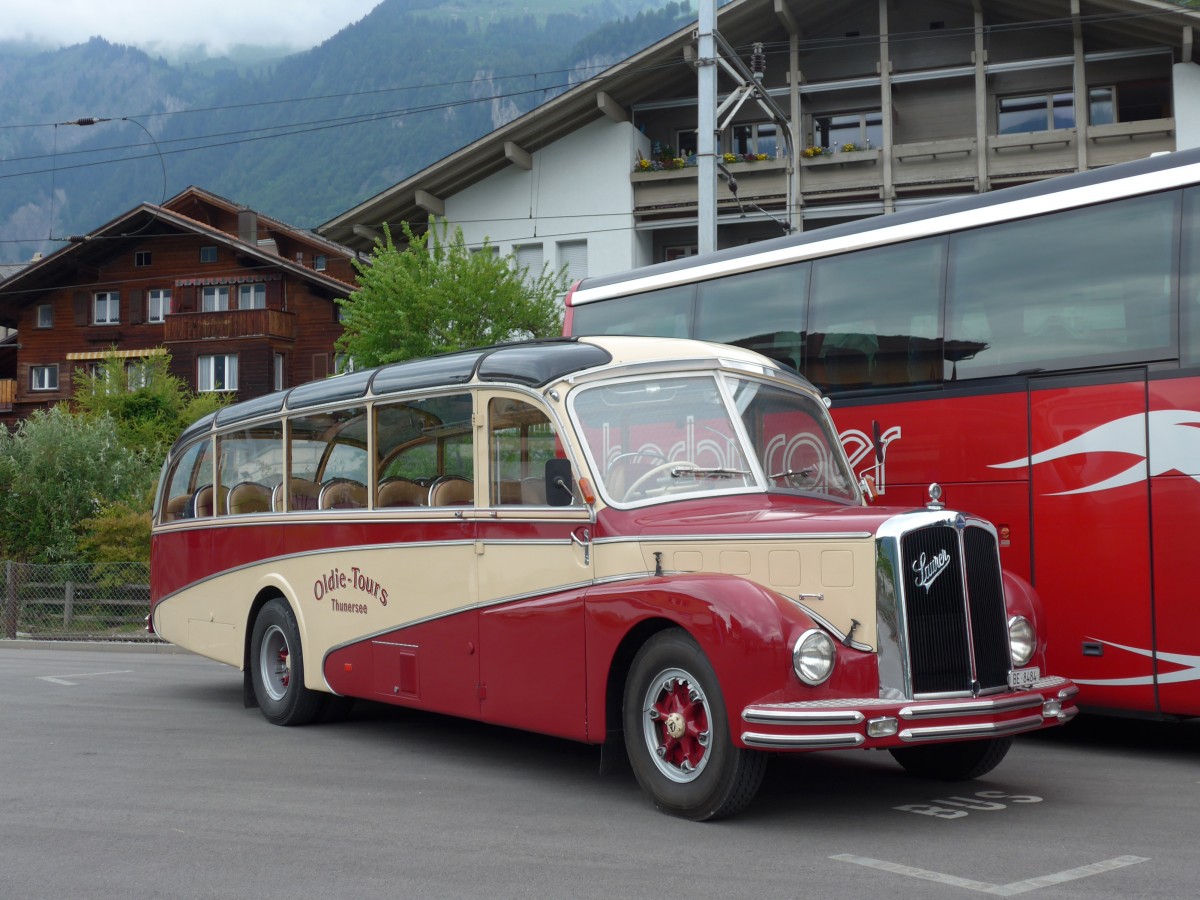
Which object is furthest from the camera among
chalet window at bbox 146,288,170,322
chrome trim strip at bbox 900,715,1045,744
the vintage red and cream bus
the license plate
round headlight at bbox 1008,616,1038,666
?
chalet window at bbox 146,288,170,322

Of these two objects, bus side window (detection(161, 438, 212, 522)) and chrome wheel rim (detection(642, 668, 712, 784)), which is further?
bus side window (detection(161, 438, 212, 522))

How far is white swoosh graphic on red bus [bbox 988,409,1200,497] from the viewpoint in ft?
29.3

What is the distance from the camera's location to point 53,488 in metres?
28.5

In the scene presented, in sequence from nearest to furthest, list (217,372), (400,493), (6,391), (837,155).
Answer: (400,493), (837,155), (217,372), (6,391)

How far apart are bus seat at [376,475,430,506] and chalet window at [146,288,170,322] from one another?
4984cm

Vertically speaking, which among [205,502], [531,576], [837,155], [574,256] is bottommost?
[531,576]

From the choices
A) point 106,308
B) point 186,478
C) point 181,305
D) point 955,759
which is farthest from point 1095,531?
point 106,308

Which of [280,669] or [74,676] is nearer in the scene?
[280,669]

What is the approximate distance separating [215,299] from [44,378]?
8690 mm

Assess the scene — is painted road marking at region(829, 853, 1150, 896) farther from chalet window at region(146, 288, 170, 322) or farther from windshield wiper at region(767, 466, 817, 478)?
chalet window at region(146, 288, 170, 322)

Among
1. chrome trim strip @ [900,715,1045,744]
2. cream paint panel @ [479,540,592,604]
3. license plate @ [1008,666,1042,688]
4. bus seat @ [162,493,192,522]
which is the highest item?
bus seat @ [162,493,192,522]

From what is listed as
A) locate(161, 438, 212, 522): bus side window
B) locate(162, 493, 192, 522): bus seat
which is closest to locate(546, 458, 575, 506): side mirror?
locate(161, 438, 212, 522): bus side window

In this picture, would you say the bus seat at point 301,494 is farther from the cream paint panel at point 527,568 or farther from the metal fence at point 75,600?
the metal fence at point 75,600

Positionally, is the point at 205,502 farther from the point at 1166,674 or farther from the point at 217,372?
the point at 217,372
